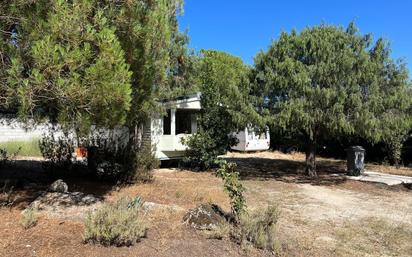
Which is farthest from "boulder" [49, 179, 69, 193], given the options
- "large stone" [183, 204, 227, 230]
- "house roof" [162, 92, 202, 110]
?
"house roof" [162, 92, 202, 110]

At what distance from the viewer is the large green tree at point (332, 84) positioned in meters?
13.3

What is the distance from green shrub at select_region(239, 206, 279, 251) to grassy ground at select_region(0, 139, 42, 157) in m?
16.6

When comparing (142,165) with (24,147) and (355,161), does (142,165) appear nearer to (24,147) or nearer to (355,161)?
(355,161)

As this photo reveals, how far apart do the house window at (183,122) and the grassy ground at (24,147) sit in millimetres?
6935

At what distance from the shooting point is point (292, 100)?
44.1 ft

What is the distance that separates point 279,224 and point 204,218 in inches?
77.4

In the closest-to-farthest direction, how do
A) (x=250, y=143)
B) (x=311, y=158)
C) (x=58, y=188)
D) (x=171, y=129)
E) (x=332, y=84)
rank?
1. (x=58, y=188)
2. (x=332, y=84)
3. (x=311, y=158)
4. (x=171, y=129)
5. (x=250, y=143)

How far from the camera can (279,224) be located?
7.89m

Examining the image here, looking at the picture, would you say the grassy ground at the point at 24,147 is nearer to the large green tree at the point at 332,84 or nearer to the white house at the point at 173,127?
the white house at the point at 173,127

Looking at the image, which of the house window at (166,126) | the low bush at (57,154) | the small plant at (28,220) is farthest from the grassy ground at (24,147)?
the small plant at (28,220)

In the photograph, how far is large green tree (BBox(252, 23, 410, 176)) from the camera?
523 inches

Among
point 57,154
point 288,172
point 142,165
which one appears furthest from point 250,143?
point 57,154

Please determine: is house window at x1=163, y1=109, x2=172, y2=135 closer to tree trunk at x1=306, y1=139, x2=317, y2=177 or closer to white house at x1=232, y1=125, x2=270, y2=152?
tree trunk at x1=306, y1=139, x2=317, y2=177

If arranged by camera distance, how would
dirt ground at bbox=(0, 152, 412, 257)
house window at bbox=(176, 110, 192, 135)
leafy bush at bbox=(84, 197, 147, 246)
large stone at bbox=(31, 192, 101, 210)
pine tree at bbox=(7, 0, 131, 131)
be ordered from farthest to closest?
house window at bbox=(176, 110, 192, 135) < large stone at bbox=(31, 192, 101, 210) < pine tree at bbox=(7, 0, 131, 131) < dirt ground at bbox=(0, 152, 412, 257) < leafy bush at bbox=(84, 197, 147, 246)
